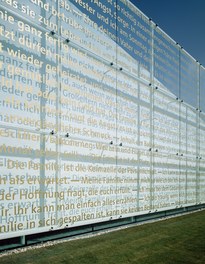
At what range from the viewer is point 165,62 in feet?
25.9

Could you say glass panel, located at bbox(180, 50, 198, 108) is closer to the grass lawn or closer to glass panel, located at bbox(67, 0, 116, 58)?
glass panel, located at bbox(67, 0, 116, 58)

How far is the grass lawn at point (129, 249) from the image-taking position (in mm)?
3949

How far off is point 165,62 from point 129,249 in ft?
15.4

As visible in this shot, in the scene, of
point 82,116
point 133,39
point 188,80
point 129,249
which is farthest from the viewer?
point 188,80

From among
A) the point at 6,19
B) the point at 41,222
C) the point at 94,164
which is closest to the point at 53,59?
the point at 6,19

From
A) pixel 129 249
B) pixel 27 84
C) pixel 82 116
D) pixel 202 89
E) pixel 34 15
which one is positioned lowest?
pixel 129 249

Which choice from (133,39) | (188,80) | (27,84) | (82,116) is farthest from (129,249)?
(188,80)

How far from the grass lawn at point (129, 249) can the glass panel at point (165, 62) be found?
3.21m

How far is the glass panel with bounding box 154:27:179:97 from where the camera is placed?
7453 mm

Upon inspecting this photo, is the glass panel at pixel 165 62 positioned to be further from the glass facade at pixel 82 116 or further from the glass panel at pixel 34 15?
the glass panel at pixel 34 15

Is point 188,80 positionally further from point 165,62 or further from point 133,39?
point 133,39

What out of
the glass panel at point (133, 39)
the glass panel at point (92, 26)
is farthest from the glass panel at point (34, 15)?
the glass panel at point (133, 39)

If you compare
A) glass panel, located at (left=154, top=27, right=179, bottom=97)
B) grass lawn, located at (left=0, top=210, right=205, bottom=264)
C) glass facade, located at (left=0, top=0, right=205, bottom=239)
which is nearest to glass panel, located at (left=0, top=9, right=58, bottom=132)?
glass facade, located at (left=0, top=0, right=205, bottom=239)

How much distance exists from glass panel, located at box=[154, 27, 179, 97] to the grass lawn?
3.21m
